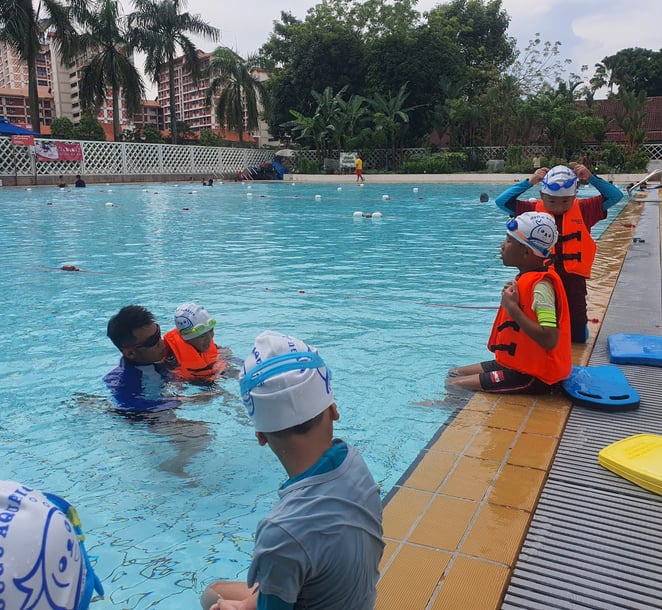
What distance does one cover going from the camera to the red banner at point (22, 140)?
30578 mm

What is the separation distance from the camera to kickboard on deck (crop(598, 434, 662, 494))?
2811 mm

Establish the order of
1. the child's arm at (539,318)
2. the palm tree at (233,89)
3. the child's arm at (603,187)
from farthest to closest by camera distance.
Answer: the palm tree at (233,89), the child's arm at (603,187), the child's arm at (539,318)

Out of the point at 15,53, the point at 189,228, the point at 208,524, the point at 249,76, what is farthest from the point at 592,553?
the point at 249,76

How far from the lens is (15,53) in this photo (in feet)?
108

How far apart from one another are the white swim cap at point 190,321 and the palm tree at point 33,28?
110 ft

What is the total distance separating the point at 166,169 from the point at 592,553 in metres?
40.9

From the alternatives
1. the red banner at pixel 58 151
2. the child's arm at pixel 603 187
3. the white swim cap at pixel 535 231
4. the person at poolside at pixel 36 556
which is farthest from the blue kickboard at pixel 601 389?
the red banner at pixel 58 151

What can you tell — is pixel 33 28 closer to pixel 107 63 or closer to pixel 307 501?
pixel 107 63

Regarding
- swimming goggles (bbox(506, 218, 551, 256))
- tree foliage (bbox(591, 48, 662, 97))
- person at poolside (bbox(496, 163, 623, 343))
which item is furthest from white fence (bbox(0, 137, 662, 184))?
swimming goggles (bbox(506, 218, 551, 256))

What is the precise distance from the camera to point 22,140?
3088 cm

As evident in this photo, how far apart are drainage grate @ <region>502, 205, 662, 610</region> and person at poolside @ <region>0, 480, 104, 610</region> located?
5.31 ft

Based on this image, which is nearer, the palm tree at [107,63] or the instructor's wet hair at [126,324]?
the instructor's wet hair at [126,324]

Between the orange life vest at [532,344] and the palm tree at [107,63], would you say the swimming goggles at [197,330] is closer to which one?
the orange life vest at [532,344]

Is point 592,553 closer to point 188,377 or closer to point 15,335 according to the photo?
point 188,377
